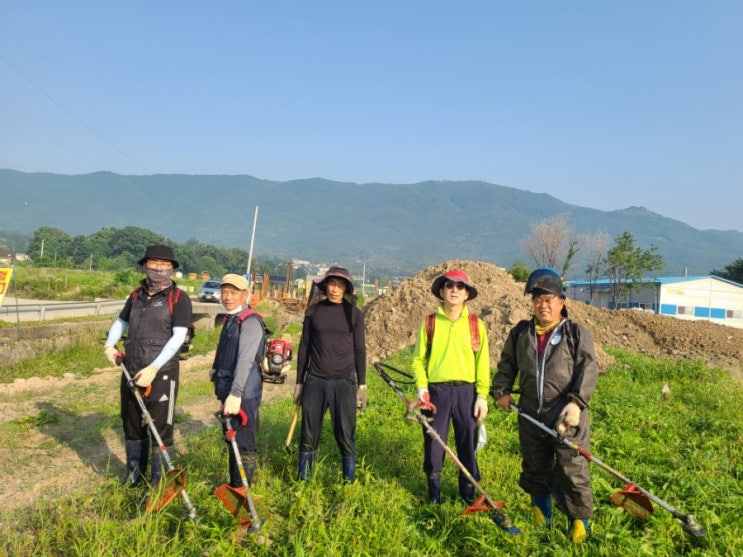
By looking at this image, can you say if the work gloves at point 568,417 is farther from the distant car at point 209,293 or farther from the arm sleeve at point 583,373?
the distant car at point 209,293

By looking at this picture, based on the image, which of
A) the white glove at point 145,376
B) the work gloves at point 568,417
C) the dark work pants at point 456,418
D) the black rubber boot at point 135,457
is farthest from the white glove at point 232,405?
the work gloves at point 568,417

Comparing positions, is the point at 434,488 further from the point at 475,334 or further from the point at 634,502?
the point at 634,502

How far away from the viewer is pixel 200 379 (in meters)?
10.8

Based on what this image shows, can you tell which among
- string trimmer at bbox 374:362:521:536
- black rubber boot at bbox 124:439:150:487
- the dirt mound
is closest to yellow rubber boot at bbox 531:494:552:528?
string trimmer at bbox 374:362:521:536

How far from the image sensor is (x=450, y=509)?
3750mm

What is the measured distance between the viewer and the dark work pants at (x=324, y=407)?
13.7 feet

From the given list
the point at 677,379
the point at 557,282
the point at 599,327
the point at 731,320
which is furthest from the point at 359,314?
the point at 731,320

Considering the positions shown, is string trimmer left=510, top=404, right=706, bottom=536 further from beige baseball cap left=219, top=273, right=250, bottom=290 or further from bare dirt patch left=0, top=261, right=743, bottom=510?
bare dirt patch left=0, top=261, right=743, bottom=510

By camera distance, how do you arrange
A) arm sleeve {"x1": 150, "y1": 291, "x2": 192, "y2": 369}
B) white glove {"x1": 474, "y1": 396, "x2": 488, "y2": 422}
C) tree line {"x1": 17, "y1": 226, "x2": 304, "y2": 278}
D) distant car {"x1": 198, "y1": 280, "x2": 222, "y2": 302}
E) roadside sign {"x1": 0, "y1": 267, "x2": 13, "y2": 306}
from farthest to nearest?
tree line {"x1": 17, "y1": 226, "x2": 304, "y2": 278}
distant car {"x1": 198, "y1": 280, "x2": 222, "y2": 302}
roadside sign {"x1": 0, "y1": 267, "x2": 13, "y2": 306}
arm sleeve {"x1": 150, "y1": 291, "x2": 192, "y2": 369}
white glove {"x1": 474, "y1": 396, "x2": 488, "y2": 422}

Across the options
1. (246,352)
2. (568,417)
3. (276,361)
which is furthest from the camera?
(276,361)

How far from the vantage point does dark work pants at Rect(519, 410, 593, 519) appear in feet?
10.7

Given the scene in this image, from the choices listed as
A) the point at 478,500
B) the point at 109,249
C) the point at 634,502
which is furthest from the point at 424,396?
the point at 109,249

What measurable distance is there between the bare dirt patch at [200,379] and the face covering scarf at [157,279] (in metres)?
1.67

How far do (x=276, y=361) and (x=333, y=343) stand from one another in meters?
0.76
